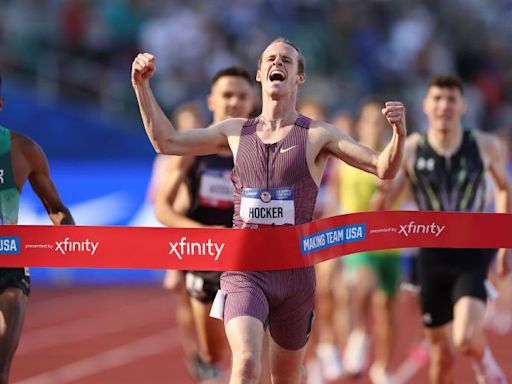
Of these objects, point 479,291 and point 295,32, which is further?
point 295,32

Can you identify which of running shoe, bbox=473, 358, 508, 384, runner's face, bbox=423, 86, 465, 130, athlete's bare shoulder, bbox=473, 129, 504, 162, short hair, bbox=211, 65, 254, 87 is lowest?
running shoe, bbox=473, 358, 508, 384

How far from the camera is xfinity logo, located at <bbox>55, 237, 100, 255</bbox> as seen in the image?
21.5 ft

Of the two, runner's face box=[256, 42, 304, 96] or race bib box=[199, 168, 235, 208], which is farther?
race bib box=[199, 168, 235, 208]

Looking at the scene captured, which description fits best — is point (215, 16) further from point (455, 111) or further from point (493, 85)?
point (455, 111)

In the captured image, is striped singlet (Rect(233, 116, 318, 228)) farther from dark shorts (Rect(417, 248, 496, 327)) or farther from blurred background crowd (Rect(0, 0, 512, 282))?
blurred background crowd (Rect(0, 0, 512, 282))

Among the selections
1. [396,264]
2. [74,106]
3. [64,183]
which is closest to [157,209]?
[396,264]

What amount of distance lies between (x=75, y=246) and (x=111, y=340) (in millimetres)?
7654

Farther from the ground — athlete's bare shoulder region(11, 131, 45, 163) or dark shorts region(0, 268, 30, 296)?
athlete's bare shoulder region(11, 131, 45, 163)

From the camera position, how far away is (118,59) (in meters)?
19.7

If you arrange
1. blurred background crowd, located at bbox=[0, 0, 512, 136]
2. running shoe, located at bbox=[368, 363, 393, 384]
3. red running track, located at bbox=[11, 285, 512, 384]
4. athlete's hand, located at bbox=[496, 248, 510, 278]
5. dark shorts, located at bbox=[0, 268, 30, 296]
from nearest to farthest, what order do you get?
dark shorts, located at bbox=[0, 268, 30, 296] → athlete's hand, located at bbox=[496, 248, 510, 278] → running shoe, located at bbox=[368, 363, 393, 384] → red running track, located at bbox=[11, 285, 512, 384] → blurred background crowd, located at bbox=[0, 0, 512, 136]

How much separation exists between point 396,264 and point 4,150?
553 cm

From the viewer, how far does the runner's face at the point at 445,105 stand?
343 inches

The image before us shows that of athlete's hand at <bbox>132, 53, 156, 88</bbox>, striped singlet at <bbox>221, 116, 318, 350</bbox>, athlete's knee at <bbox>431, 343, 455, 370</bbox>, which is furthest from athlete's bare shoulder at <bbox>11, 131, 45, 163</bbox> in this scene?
athlete's knee at <bbox>431, 343, 455, 370</bbox>

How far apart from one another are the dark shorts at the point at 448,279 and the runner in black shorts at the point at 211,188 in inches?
58.3
